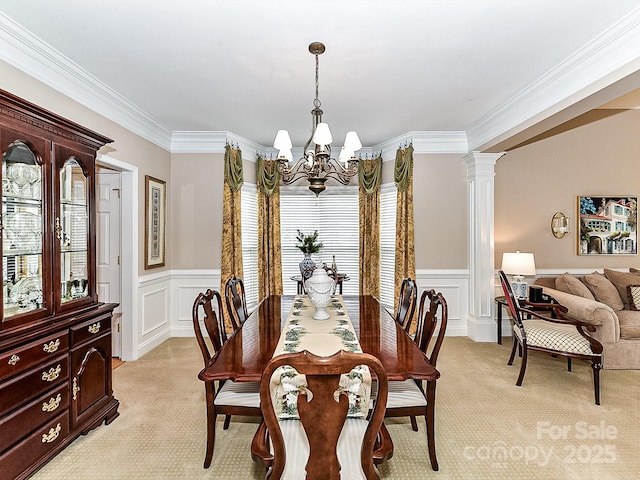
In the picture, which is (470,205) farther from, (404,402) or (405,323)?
(404,402)

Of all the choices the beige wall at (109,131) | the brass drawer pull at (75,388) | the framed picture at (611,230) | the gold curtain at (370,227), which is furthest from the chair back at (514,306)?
the beige wall at (109,131)

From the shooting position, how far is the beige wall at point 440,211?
526cm

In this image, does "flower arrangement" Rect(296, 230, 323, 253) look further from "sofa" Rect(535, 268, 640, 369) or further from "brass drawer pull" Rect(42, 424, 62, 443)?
"brass drawer pull" Rect(42, 424, 62, 443)

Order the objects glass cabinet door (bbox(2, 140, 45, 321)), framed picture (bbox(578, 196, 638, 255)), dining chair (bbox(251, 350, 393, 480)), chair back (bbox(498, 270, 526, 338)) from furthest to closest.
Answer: framed picture (bbox(578, 196, 638, 255))
chair back (bbox(498, 270, 526, 338))
glass cabinet door (bbox(2, 140, 45, 321))
dining chair (bbox(251, 350, 393, 480))

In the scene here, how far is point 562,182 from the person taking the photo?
5.31 meters

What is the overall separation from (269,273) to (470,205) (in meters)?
2.86

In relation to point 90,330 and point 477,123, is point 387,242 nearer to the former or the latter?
point 477,123

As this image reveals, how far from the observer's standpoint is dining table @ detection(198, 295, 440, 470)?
1.91 metres

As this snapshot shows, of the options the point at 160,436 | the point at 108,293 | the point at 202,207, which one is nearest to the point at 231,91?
the point at 202,207

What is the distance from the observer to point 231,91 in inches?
145

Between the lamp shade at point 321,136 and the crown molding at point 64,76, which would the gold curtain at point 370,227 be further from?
the lamp shade at point 321,136

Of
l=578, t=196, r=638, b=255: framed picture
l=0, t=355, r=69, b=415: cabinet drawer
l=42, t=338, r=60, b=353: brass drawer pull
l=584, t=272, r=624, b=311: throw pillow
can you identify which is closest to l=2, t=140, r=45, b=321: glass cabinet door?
l=42, t=338, r=60, b=353: brass drawer pull

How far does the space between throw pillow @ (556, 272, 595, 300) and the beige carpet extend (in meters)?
0.95

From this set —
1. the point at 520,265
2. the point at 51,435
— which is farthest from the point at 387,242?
the point at 51,435
